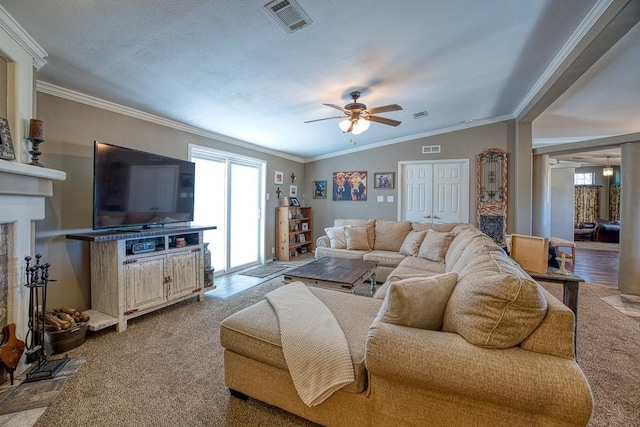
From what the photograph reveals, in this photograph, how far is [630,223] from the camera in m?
3.82

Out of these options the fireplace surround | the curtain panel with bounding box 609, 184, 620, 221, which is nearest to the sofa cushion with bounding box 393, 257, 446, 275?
the fireplace surround

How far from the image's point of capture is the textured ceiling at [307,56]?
1.91 m

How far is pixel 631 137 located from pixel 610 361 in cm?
331

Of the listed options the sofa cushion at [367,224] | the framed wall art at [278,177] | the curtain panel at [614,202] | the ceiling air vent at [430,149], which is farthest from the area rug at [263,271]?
the curtain panel at [614,202]

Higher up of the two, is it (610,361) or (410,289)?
(410,289)

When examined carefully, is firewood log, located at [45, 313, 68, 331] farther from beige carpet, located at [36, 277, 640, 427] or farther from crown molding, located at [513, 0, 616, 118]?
crown molding, located at [513, 0, 616, 118]

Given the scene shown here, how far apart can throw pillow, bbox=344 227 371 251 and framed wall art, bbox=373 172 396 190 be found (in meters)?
1.81

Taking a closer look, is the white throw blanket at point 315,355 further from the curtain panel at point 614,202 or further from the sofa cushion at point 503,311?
the curtain panel at point 614,202

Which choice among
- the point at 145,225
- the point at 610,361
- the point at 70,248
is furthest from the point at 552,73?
the point at 70,248

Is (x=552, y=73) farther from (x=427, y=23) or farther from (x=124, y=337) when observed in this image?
(x=124, y=337)

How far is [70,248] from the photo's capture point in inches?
108

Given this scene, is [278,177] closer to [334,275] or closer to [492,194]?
[334,275]

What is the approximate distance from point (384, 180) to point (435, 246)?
2.66 meters

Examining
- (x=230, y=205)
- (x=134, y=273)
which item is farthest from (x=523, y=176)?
(x=134, y=273)
